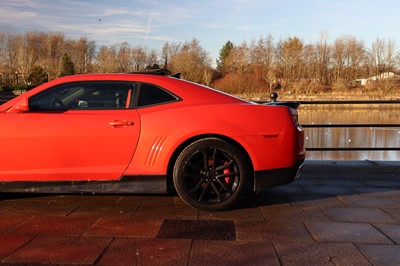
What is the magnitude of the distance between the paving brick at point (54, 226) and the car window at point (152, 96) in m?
1.34

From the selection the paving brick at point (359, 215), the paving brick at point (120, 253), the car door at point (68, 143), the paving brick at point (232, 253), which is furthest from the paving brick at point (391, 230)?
Result: the car door at point (68, 143)

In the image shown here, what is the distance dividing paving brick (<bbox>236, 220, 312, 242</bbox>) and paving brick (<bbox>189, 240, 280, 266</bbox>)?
153 millimetres

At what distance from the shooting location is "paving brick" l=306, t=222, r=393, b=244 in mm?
3662

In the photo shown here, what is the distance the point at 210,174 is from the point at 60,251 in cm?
174

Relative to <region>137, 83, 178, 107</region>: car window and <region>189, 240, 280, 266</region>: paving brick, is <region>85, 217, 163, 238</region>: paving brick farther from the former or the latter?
<region>137, 83, 178, 107</region>: car window

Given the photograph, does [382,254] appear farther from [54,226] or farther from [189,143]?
[54,226]

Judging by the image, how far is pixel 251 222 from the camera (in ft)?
13.7

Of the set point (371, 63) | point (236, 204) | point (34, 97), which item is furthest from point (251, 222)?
point (371, 63)

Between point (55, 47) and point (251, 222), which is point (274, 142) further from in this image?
point (55, 47)

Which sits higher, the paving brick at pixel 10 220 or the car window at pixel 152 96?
the car window at pixel 152 96

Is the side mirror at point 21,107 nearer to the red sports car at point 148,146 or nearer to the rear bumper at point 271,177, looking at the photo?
the red sports car at point 148,146

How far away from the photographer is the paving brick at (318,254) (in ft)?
10.4

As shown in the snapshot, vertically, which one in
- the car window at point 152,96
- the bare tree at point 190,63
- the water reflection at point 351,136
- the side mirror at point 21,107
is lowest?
the water reflection at point 351,136

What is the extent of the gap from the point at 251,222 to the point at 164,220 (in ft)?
2.84
